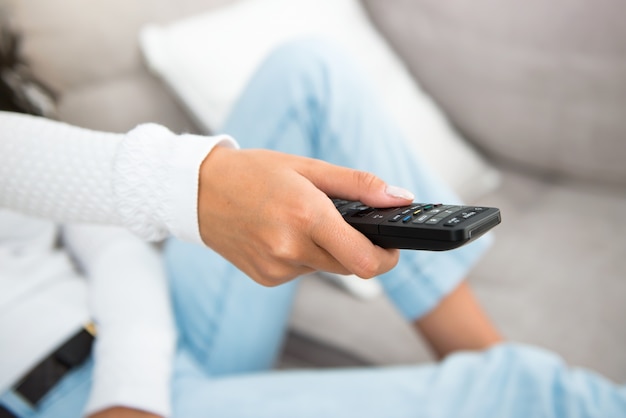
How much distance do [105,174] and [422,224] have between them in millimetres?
193

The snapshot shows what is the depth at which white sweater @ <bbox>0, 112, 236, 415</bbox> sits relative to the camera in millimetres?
377

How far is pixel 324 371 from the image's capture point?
556 millimetres

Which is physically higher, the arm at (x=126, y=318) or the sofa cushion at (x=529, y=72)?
the sofa cushion at (x=529, y=72)

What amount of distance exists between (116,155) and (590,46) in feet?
2.05

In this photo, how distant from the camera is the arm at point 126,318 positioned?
1.60 feet

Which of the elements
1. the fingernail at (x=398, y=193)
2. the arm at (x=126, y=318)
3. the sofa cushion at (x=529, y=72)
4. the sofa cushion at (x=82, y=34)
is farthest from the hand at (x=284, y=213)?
the sofa cushion at (x=529, y=72)

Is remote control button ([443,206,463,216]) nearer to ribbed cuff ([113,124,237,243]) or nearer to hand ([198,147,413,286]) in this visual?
hand ([198,147,413,286])

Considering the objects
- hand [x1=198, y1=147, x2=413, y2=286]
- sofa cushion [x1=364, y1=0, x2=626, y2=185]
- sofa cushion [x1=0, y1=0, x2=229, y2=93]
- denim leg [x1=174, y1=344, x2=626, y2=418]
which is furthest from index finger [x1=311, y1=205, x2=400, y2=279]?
sofa cushion [x1=364, y1=0, x2=626, y2=185]

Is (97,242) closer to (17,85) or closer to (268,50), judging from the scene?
(17,85)

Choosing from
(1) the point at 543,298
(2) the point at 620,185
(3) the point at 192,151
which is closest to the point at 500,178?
(2) the point at 620,185

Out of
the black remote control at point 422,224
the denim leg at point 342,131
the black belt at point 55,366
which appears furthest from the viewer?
the denim leg at point 342,131

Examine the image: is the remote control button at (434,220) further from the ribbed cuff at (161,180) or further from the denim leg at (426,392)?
the denim leg at (426,392)

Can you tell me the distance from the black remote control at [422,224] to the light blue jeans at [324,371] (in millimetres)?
221

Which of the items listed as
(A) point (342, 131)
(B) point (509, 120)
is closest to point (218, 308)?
(A) point (342, 131)
